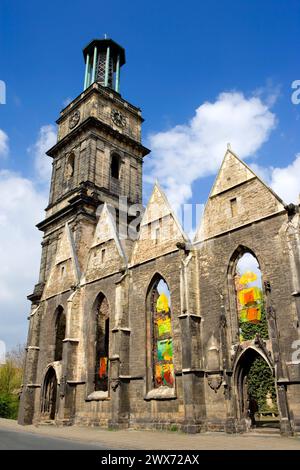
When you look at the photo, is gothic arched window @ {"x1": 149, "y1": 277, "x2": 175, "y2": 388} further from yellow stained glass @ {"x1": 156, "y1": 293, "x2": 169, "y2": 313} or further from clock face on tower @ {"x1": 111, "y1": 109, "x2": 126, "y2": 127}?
clock face on tower @ {"x1": 111, "y1": 109, "x2": 126, "y2": 127}

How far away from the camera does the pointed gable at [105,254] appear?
869 inches

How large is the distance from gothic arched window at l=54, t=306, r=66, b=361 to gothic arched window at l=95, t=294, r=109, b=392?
3622 millimetres

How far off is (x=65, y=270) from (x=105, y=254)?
176 inches

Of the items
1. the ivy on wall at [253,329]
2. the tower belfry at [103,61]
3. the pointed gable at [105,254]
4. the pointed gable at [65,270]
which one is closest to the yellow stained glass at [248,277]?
the ivy on wall at [253,329]

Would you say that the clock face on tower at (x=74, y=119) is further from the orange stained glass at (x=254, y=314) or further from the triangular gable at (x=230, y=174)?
the orange stained glass at (x=254, y=314)

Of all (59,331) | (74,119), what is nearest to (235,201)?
(59,331)

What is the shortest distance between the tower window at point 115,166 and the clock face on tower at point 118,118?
10.3 ft

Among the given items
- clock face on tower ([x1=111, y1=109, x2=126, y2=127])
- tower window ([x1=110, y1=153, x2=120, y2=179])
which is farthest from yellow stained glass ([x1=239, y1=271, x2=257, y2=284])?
clock face on tower ([x1=111, y1=109, x2=126, y2=127])

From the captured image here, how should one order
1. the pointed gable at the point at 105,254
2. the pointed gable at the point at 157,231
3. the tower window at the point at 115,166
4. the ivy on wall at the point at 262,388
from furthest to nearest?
the tower window at the point at 115,166, the ivy on wall at the point at 262,388, the pointed gable at the point at 105,254, the pointed gable at the point at 157,231

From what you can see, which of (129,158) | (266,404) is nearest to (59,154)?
(129,158)

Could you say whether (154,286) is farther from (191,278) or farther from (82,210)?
(82,210)

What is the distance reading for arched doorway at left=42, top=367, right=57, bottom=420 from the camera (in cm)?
2327

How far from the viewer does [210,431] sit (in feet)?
48.9

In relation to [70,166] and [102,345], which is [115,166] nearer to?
[70,166]
